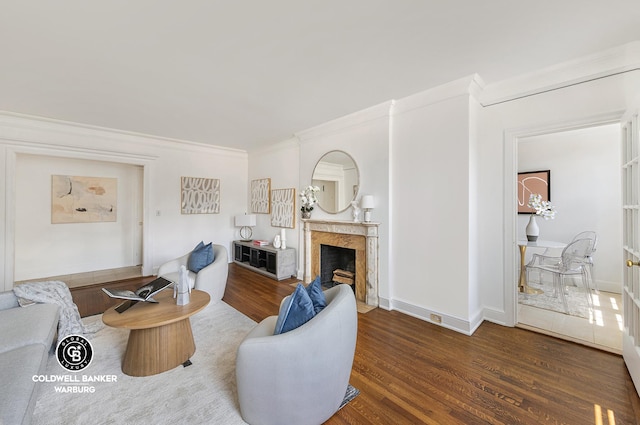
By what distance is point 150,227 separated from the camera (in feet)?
15.9

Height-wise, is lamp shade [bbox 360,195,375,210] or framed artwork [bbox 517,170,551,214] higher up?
framed artwork [bbox 517,170,551,214]

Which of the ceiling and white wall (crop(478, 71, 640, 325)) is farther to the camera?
white wall (crop(478, 71, 640, 325))

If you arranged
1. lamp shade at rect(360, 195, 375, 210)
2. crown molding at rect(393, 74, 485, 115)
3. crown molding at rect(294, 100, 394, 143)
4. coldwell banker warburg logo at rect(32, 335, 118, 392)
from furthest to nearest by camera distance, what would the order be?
lamp shade at rect(360, 195, 375, 210), crown molding at rect(294, 100, 394, 143), crown molding at rect(393, 74, 485, 115), coldwell banker warburg logo at rect(32, 335, 118, 392)

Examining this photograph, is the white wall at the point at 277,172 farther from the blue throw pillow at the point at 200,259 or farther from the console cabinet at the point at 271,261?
the blue throw pillow at the point at 200,259

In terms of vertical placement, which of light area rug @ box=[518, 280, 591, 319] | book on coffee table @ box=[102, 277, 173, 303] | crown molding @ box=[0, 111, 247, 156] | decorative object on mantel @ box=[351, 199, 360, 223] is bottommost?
light area rug @ box=[518, 280, 591, 319]

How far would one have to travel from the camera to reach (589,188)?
13.3 feet

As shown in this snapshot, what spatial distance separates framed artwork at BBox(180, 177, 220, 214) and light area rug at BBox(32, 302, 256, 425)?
10.5 ft

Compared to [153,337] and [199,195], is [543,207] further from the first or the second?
[199,195]

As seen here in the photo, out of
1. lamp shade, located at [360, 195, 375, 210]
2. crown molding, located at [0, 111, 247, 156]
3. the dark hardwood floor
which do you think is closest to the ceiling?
crown molding, located at [0, 111, 247, 156]

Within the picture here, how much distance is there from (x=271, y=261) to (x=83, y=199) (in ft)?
12.6

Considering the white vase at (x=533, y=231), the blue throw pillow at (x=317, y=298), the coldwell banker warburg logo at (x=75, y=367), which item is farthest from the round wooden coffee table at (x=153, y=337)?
the white vase at (x=533, y=231)

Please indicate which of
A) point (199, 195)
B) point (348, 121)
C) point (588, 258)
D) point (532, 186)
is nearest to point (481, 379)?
point (588, 258)

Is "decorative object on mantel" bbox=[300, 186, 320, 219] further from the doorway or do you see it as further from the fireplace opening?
the doorway

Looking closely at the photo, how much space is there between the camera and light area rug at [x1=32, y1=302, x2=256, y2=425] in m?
1.64
